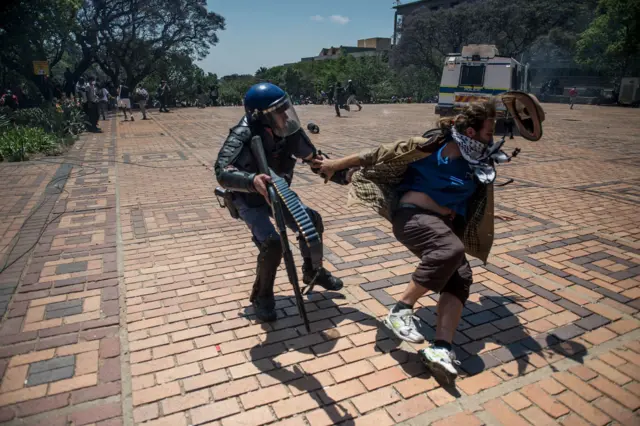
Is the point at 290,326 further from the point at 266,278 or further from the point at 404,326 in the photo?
the point at 404,326

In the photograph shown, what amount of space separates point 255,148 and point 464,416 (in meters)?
2.04

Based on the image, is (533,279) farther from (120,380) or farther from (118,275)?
(118,275)

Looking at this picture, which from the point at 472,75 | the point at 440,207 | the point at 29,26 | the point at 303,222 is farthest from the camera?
the point at 29,26

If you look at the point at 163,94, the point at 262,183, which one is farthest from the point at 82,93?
the point at 262,183

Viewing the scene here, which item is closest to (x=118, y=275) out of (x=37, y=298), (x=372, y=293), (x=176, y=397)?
(x=37, y=298)

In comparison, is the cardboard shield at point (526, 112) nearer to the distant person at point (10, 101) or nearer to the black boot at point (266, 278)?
the black boot at point (266, 278)

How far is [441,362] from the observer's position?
2.62 meters

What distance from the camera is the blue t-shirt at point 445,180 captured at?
2.89 metres

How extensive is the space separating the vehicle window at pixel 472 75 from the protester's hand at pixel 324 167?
13481 millimetres

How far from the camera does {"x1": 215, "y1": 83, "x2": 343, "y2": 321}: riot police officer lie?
118 inches

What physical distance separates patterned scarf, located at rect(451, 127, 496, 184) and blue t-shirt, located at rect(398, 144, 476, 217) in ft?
0.23

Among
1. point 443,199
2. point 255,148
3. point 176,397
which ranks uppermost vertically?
point 255,148

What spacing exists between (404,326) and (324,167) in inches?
50.2

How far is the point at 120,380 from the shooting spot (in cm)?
271
